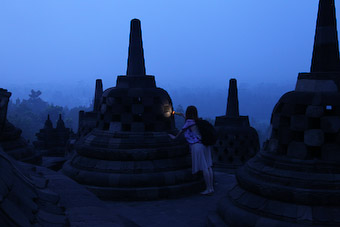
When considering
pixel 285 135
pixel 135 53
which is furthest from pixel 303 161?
pixel 135 53

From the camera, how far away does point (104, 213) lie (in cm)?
458

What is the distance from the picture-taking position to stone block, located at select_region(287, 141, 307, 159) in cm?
584

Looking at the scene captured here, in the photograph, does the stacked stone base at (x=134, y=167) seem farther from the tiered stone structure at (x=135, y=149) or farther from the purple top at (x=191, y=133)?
the purple top at (x=191, y=133)

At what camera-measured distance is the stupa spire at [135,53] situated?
10.5 m

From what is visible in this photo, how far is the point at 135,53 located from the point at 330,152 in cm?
663

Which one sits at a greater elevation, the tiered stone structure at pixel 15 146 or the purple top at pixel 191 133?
the purple top at pixel 191 133

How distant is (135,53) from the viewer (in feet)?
34.8

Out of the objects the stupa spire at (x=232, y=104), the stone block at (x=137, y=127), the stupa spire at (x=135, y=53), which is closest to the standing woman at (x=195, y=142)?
the stone block at (x=137, y=127)

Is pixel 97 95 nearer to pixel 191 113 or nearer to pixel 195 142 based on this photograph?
pixel 191 113

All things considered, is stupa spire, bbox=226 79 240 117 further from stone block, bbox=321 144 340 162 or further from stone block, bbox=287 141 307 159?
stone block, bbox=321 144 340 162

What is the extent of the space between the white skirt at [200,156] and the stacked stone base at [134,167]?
2.79 ft

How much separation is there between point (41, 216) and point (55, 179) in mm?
2636

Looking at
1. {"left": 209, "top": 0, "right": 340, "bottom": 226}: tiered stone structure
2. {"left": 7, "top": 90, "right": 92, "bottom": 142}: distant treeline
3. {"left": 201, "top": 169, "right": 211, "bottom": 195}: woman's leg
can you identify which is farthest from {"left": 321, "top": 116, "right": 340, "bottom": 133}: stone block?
{"left": 7, "top": 90, "right": 92, "bottom": 142}: distant treeline

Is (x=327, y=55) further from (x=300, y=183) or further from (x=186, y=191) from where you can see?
(x=186, y=191)
